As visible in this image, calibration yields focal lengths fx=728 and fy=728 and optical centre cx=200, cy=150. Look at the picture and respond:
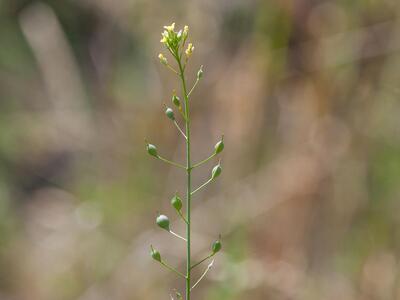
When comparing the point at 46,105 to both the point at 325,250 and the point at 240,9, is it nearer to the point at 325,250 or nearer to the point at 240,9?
the point at 240,9

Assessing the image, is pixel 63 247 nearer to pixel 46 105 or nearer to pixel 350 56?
pixel 46 105

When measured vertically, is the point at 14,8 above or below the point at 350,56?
above

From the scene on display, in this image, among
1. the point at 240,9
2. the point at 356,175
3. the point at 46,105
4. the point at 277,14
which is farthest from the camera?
the point at 46,105

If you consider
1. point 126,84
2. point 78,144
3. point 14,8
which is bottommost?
point 78,144

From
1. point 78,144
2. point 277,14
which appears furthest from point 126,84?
point 277,14

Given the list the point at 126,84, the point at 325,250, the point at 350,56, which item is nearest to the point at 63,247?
the point at 126,84

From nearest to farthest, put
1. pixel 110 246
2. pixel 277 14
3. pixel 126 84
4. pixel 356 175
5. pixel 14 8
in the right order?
pixel 356 175 < pixel 277 14 < pixel 110 246 < pixel 126 84 < pixel 14 8

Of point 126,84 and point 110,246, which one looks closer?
point 110,246
